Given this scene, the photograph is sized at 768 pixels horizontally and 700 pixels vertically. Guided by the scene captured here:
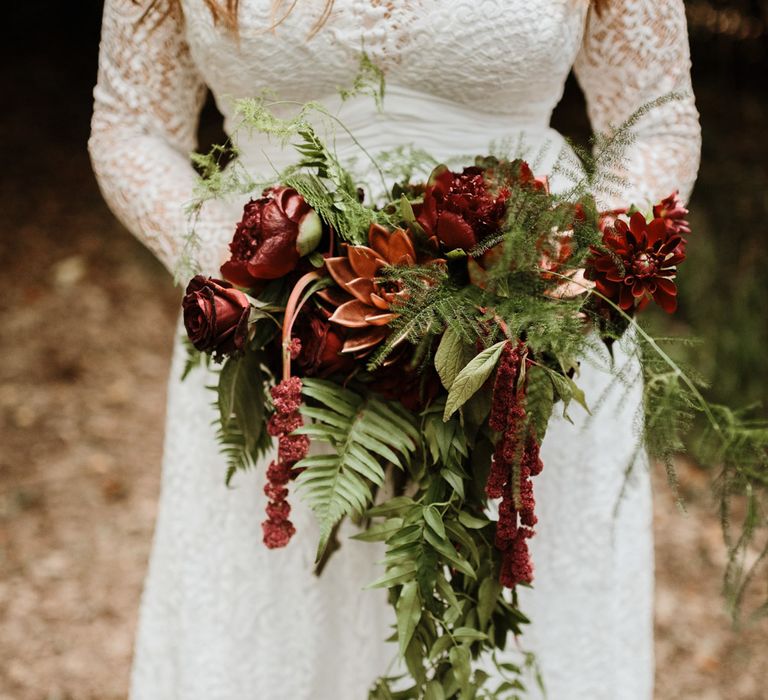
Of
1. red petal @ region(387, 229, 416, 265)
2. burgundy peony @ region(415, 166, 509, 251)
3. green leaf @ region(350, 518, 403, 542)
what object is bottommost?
green leaf @ region(350, 518, 403, 542)

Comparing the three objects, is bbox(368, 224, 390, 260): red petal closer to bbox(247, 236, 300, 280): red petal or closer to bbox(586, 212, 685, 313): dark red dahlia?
bbox(247, 236, 300, 280): red petal

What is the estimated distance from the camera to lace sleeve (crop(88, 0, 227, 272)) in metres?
1.31

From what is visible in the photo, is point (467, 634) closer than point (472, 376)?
No

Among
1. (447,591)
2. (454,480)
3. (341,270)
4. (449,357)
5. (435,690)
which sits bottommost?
(435,690)

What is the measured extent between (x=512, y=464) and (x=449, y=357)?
13cm

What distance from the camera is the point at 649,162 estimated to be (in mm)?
1278

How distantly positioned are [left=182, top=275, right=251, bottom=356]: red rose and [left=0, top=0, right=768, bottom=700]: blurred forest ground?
4.37 feet

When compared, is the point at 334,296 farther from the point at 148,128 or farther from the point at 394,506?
the point at 148,128

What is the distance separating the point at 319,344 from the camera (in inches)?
39.2

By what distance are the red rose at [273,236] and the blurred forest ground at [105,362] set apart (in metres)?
1.26

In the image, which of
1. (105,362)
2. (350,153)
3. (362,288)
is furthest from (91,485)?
(362,288)

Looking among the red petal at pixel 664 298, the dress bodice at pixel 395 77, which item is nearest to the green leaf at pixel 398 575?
the red petal at pixel 664 298

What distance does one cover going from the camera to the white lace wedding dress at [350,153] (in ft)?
4.11

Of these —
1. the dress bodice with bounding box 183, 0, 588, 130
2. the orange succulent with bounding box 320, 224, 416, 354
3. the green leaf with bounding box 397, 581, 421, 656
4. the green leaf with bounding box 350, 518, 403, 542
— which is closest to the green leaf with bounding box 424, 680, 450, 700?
the green leaf with bounding box 397, 581, 421, 656
